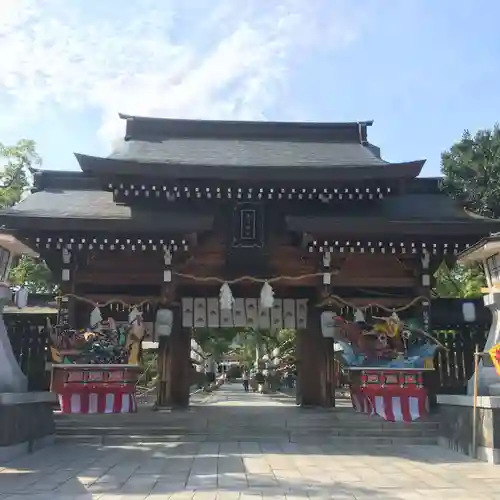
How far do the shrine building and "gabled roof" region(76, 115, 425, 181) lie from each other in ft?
0.16

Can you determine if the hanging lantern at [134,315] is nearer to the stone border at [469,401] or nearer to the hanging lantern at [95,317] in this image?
the hanging lantern at [95,317]

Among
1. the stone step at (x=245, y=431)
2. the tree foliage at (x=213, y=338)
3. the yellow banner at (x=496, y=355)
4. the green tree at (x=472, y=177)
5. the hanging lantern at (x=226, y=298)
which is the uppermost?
the green tree at (x=472, y=177)

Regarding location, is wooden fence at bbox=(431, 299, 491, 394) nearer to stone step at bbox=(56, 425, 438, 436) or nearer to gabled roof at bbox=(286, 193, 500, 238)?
gabled roof at bbox=(286, 193, 500, 238)

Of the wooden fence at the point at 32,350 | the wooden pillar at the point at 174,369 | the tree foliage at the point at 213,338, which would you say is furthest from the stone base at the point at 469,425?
the tree foliage at the point at 213,338

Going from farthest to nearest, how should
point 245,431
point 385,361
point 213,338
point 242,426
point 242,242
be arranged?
point 213,338 → point 242,242 → point 385,361 → point 242,426 → point 245,431

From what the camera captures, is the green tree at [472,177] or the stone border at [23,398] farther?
the green tree at [472,177]

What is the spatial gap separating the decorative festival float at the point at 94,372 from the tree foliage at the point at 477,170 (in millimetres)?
18389

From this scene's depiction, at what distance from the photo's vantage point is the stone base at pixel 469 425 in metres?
8.37

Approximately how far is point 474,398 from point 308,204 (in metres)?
6.35

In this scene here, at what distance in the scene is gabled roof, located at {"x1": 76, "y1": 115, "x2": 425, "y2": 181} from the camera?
1274cm

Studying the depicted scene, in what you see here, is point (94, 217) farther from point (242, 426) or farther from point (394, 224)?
point (394, 224)

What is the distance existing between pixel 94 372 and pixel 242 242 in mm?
4326

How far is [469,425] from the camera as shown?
361 inches

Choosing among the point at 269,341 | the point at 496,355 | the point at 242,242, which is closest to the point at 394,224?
the point at 242,242
